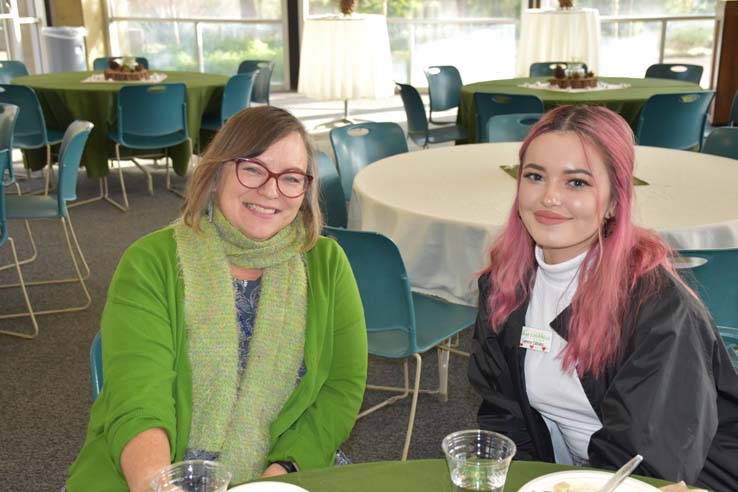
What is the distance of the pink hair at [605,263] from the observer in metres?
1.58

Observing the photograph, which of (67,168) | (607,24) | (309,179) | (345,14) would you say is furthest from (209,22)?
(309,179)

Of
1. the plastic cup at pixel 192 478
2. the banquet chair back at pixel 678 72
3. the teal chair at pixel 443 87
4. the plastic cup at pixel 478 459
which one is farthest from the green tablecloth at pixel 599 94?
the plastic cup at pixel 192 478

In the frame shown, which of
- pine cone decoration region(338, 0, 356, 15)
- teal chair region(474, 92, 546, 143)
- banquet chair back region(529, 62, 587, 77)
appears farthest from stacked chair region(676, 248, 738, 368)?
pine cone decoration region(338, 0, 356, 15)

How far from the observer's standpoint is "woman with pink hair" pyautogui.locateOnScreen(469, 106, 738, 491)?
149 cm

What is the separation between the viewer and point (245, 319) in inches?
69.9

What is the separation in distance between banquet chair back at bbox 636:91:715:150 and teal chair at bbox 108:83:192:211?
10.3 feet

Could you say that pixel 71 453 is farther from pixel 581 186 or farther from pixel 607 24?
pixel 607 24

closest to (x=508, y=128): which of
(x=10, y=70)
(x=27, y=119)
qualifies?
(x=27, y=119)

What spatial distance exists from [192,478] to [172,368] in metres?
0.60

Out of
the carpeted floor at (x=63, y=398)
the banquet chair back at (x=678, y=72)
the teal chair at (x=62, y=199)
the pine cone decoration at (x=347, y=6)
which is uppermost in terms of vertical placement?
the pine cone decoration at (x=347, y=6)

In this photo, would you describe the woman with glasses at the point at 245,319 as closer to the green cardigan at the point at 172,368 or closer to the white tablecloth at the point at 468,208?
the green cardigan at the point at 172,368

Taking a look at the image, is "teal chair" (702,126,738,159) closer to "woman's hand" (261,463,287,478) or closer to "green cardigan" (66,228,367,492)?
"green cardigan" (66,228,367,492)

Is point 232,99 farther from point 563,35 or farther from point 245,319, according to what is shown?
point 245,319

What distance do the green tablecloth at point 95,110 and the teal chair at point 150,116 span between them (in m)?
0.17
